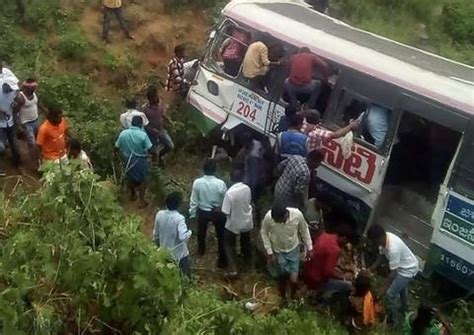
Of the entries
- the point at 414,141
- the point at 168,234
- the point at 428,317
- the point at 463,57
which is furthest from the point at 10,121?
the point at 463,57

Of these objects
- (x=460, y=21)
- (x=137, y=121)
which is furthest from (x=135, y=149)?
(x=460, y=21)

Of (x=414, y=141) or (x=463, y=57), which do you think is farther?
(x=463, y=57)

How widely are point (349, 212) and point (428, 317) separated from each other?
8.43 feet

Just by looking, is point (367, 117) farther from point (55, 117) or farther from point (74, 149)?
point (55, 117)

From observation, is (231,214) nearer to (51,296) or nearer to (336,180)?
(336,180)

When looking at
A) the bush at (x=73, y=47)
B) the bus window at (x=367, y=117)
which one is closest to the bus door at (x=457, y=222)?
the bus window at (x=367, y=117)

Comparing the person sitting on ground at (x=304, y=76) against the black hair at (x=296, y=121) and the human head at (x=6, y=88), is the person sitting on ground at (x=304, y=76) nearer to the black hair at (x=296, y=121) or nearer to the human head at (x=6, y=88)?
the black hair at (x=296, y=121)

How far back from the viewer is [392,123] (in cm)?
898

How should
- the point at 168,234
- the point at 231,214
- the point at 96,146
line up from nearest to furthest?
the point at 168,234
the point at 231,214
the point at 96,146

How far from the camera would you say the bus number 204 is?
10.6 meters

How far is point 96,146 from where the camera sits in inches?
430

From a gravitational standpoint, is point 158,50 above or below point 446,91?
below

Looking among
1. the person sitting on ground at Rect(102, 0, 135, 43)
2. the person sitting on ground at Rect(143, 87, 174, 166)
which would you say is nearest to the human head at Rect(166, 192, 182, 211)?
the person sitting on ground at Rect(143, 87, 174, 166)

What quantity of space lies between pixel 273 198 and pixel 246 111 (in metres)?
1.61
